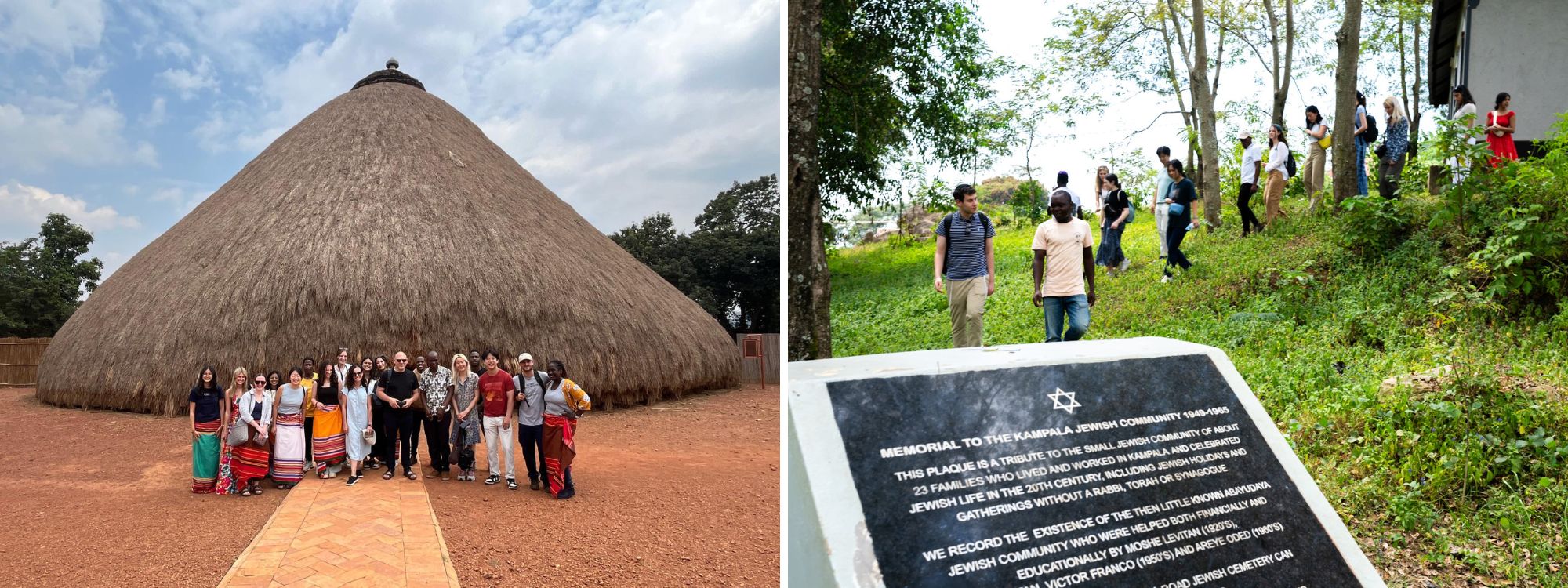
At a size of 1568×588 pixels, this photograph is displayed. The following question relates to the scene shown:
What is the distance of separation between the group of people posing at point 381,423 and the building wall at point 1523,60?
10031 millimetres

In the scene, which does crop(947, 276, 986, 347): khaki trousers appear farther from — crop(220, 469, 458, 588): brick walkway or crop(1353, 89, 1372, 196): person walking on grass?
crop(1353, 89, 1372, 196): person walking on grass

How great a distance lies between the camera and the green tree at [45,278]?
67.7 ft

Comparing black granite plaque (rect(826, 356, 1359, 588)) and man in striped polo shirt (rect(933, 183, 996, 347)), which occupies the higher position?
man in striped polo shirt (rect(933, 183, 996, 347))

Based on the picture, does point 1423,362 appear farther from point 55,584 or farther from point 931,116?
point 55,584

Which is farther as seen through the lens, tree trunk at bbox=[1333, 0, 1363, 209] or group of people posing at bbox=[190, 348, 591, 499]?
tree trunk at bbox=[1333, 0, 1363, 209]

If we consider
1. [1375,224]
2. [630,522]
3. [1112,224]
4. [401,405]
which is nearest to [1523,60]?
[1375,224]

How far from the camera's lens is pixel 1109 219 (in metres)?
9.30

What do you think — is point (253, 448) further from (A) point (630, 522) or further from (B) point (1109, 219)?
(B) point (1109, 219)

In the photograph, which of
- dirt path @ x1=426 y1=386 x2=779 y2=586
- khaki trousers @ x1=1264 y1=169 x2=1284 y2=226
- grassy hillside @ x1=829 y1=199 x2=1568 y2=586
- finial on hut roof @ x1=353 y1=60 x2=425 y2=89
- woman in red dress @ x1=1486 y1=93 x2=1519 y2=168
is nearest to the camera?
grassy hillside @ x1=829 y1=199 x2=1568 y2=586

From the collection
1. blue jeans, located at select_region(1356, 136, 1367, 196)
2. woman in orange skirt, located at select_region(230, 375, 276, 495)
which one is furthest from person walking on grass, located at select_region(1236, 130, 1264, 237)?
woman in orange skirt, located at select_region(230, 375, 276, 495)

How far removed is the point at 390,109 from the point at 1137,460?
47.4 ft

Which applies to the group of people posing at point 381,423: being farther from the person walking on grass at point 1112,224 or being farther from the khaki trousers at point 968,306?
the person walking on grass at point 1112,224

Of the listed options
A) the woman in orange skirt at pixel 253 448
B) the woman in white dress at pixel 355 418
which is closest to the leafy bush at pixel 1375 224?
the woman in white dress at pixel 355 418

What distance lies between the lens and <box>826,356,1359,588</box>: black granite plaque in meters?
1.95
